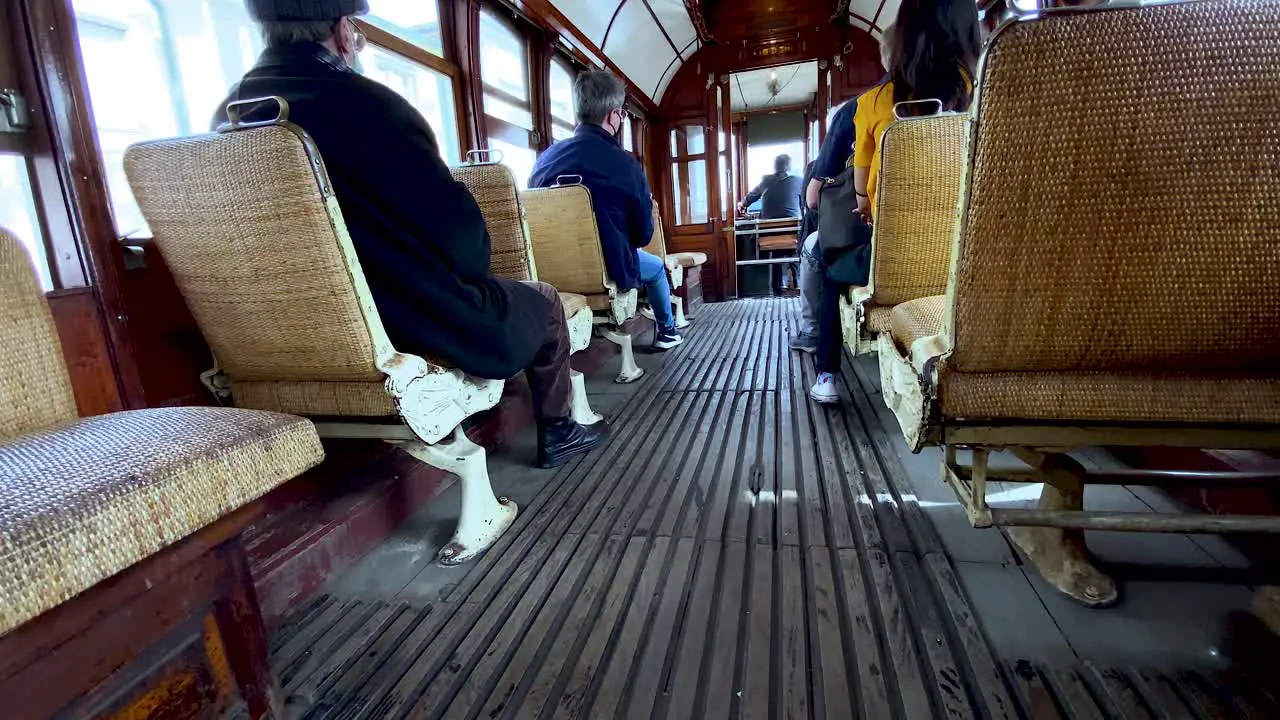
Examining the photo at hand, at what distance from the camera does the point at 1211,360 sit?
817 mm

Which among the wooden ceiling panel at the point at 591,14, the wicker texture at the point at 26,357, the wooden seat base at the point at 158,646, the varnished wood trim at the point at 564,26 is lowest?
the wooden seat base at the point at 158,646

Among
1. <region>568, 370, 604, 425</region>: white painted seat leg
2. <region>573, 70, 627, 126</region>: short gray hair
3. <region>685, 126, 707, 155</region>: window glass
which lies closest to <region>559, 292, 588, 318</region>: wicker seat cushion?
<region>568, 370, 604, 425</region>: white painted seat leg

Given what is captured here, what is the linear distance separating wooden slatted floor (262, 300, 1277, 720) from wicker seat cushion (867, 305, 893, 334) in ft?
1.53

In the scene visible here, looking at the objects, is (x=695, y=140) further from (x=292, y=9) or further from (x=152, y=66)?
(x=292, y=9)

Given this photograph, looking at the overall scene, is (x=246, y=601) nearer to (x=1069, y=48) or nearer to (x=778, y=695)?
(x=778, y=695)

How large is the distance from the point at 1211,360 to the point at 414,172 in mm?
1497

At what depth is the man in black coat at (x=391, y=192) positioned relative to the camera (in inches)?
50.9

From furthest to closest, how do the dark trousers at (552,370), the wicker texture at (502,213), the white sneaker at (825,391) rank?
1. the white sneaker at (825,391)
2. the wicker texture at (502,213)
3. the dark trousers at (552,370)

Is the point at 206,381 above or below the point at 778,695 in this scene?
above

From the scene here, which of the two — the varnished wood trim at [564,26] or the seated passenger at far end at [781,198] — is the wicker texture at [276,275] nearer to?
the varnished wood trim at [564,26]

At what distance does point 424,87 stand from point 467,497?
2.55 metres

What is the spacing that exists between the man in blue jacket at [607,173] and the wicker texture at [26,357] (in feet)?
7.02

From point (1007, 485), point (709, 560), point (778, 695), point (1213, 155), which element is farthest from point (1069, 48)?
point (1007, 485)

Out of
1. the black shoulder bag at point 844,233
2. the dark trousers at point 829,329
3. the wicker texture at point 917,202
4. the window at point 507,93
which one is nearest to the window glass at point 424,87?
the window at point 507,93
